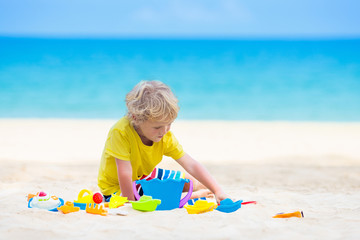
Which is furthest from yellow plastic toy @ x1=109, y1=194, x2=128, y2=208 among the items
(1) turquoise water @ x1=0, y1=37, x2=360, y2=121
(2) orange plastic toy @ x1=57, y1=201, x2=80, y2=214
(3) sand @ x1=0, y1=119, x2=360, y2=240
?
(1) turquoise water @ x1=0, y1=37, x2=360, y2=121

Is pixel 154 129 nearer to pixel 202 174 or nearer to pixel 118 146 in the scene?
pixel 118 146

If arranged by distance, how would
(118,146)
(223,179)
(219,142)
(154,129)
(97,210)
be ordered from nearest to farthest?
(97,210) < (154,129) < (118,146) < (223,179) < (219,142)

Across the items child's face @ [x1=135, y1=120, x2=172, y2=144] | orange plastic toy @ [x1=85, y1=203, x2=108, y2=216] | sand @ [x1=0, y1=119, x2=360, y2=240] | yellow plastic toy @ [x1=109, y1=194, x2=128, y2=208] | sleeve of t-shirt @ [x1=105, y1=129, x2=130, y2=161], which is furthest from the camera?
sleeve of t-shirt @ [x1=105, y1=129, x2=130, y2=161]

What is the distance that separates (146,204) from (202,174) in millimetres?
608

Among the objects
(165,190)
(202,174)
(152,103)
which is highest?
(152,103)

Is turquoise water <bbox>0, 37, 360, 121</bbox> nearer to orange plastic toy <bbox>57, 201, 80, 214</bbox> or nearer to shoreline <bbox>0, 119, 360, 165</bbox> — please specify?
shoreline <bbox>0, 119, 360, 165</bbox>

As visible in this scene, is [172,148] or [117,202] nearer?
[117,202]

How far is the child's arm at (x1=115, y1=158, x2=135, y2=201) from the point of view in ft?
8.44

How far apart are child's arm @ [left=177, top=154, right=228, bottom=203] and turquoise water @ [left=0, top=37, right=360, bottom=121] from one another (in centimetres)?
906

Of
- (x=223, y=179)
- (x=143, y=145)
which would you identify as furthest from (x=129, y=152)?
(x=223, y=179)

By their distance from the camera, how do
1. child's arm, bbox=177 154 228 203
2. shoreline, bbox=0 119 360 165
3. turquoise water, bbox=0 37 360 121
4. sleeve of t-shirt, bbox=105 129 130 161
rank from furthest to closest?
1. turquoise water, bbox=0 37 360 121
2. shoreline, bbox=0 119 360 165
3. child's arm, bbox=177 154 228 203
4. sleeve of t-shirt, bbox=105 129 130 161

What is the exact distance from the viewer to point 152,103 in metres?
2.46

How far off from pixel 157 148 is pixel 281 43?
2162cm

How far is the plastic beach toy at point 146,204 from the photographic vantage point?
2.29m
